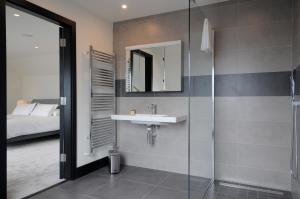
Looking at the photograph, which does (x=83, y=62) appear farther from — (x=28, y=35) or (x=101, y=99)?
(x=28, y=35)

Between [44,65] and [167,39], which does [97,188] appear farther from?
[44,65]

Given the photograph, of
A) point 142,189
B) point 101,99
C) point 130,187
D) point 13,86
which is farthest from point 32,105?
point 142,189

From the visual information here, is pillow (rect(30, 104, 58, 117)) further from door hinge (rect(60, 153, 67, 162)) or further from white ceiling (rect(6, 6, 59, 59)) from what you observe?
door hinge (rect(60, 153, 67, 162))

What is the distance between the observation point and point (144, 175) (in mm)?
3059

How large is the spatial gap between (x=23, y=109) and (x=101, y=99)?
157 inches

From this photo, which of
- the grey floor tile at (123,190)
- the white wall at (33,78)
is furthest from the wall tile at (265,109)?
the white wall at (33,78)

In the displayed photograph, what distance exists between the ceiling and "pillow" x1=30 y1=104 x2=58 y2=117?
370 centimetres

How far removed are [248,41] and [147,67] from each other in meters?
1.50

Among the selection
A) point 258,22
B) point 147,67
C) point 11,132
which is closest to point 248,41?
point 258,22

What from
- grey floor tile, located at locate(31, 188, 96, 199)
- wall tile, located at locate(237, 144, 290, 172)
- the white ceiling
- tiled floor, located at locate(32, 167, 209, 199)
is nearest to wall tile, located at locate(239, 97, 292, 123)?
wall tile, located at locate(237, 144, 290, 172)

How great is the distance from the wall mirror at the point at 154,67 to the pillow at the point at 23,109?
4.02 m

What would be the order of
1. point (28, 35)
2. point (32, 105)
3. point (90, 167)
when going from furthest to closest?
point (32, 105) → point (28, 35) → point (90, 167)

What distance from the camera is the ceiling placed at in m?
2.85

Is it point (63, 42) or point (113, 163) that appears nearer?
point (63, 42)
